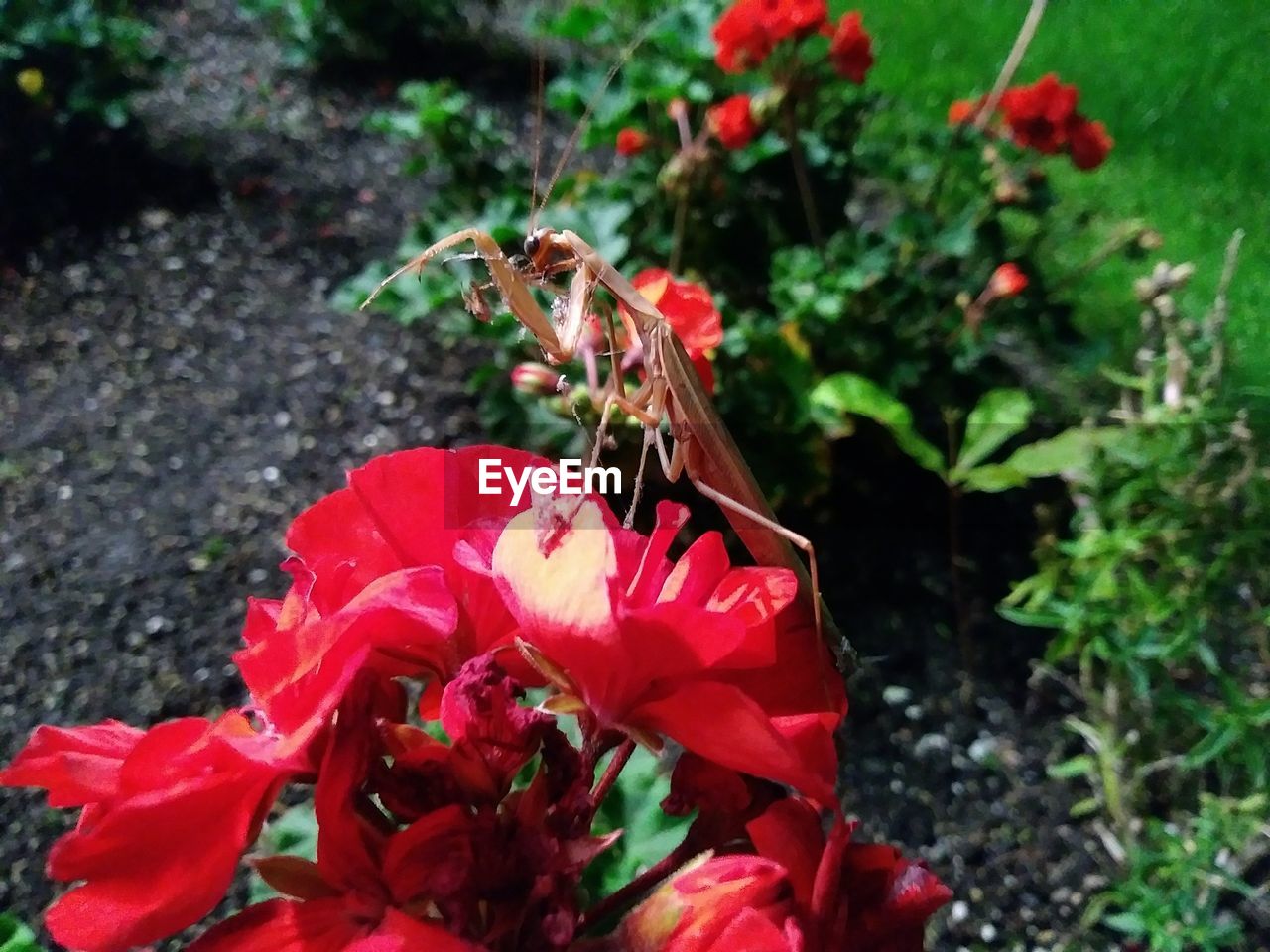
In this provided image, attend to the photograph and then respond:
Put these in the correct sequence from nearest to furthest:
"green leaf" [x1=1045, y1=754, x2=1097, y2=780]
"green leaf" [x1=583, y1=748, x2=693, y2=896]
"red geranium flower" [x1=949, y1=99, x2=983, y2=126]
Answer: "green leaf" [x1=583, y1=748, x2=693, y2=896]
"green leaf" [x1=1045, y1=754, x2=1097, y2=780]
"red geranium flower" [x1=949, y1=99, x2=983, y2=126]

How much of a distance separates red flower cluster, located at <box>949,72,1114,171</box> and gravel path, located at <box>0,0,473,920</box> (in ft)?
3.34

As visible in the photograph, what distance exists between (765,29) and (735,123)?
0.13 metres

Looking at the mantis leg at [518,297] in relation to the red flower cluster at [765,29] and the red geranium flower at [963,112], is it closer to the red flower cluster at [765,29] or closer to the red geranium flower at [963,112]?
the red flower cluster at [765,29]

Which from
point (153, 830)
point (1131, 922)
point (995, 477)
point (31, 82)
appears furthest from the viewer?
point (31, 82)

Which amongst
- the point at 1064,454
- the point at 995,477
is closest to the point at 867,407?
the point at 995,477

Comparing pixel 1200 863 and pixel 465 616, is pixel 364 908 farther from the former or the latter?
pixel 1200 863

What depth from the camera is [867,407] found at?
4.12 ft

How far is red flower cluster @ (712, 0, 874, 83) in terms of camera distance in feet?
4.56

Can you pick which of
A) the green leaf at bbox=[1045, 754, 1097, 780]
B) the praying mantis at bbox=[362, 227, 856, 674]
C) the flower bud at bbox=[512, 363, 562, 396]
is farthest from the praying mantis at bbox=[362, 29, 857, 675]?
the green leaf at bbox=[1045, 754, 1097, 780]

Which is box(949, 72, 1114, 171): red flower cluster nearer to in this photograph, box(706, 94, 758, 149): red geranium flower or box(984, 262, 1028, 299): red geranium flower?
box(984, 262, 1028, 299): red geranium flower

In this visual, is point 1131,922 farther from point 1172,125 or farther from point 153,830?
point 1172,125

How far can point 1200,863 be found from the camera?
96 centimetres

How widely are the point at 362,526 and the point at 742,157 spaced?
1.40m

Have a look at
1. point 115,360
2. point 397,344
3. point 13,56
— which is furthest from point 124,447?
point 13,56
